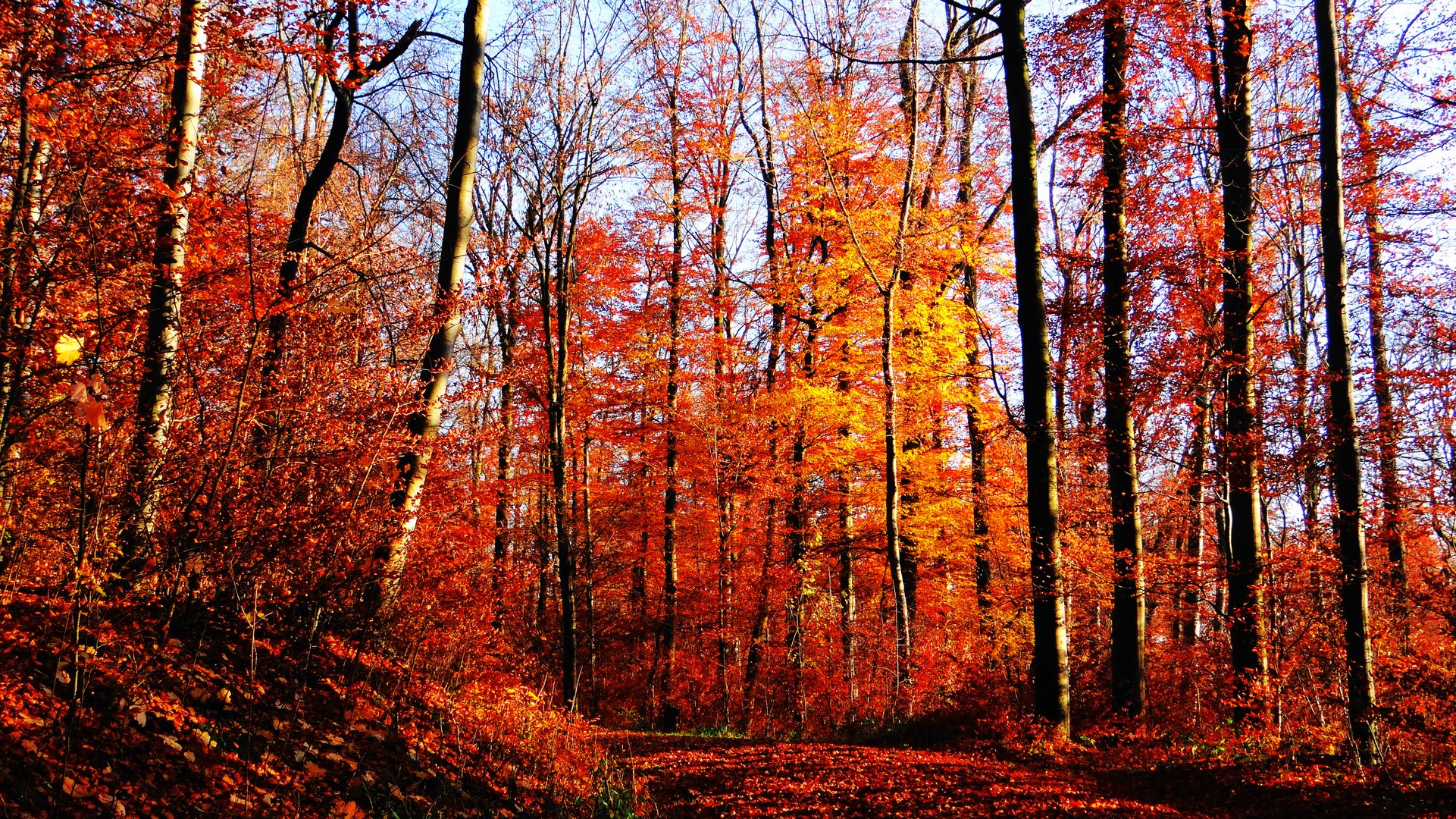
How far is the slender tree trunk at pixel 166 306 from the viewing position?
544 cm

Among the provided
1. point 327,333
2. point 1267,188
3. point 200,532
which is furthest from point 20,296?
point 1267,188

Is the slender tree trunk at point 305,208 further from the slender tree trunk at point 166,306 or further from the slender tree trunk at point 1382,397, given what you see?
the slender tree trunk at point 1382,397

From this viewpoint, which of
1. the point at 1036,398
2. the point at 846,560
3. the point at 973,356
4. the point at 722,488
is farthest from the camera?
the point at 973,356

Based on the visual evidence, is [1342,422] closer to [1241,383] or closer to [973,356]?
[1241,383]

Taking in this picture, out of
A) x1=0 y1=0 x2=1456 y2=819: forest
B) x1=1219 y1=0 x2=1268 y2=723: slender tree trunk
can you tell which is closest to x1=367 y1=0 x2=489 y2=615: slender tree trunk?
x1=0 y1=0 x2=1456 y2=819: forest

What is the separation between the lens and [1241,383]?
9.55 m

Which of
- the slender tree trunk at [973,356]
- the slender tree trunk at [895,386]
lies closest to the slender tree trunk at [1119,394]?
the slender tree trunk at [895,386]

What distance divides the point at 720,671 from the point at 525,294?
30.8ft

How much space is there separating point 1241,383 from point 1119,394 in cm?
132

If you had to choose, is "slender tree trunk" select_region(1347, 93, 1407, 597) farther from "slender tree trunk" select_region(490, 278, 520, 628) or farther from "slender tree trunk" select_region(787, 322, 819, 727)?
"slender tree trunk" select_region(490, 278, 520, 628)

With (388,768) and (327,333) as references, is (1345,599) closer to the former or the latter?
(388,768)

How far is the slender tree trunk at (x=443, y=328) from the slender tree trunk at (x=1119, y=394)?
7.67 metres

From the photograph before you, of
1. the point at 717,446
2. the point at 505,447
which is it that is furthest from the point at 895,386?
the point at 505,447

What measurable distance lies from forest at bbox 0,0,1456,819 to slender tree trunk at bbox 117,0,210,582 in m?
0.05
